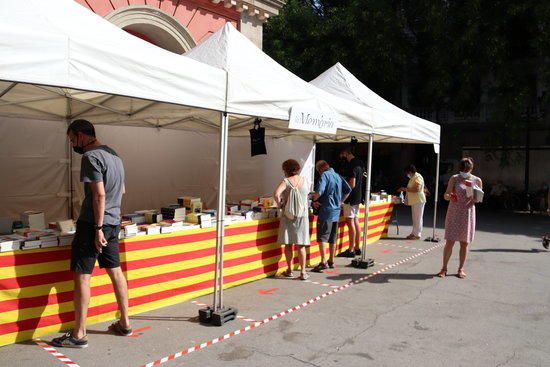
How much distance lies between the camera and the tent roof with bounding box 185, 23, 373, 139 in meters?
4.41

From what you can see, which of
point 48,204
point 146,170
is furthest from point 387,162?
point 48,204

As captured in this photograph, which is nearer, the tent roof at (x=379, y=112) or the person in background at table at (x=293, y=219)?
the person in background at table at (x=293, y=219)

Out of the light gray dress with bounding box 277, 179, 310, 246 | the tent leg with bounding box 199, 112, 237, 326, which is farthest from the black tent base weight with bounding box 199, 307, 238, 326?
the light gray dress with bounding box 277, 179, 310, 246

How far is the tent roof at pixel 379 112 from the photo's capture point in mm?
6973

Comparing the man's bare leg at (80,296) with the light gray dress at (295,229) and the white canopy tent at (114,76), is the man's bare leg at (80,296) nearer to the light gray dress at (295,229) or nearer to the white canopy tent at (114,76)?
the white canopy tent at (114,76)

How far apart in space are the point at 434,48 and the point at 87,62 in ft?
55.0

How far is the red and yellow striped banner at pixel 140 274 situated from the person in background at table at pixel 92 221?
1.07 feet

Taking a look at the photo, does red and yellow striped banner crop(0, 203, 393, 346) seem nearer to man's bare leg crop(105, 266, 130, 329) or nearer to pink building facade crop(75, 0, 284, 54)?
man's bare leg crop(105, 266, 130, 329)

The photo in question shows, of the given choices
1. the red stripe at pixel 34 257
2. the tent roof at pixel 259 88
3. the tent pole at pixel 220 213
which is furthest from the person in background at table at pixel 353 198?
the red stripe at pixel 34 257

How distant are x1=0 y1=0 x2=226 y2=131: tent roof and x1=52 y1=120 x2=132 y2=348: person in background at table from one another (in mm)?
467

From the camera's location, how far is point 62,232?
4270mm

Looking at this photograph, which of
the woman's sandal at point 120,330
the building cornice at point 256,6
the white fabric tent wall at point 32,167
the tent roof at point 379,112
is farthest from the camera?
the building cornice at point 256,6

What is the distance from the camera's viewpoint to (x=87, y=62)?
10.6 ft

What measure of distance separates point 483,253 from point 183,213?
19.5 feet
